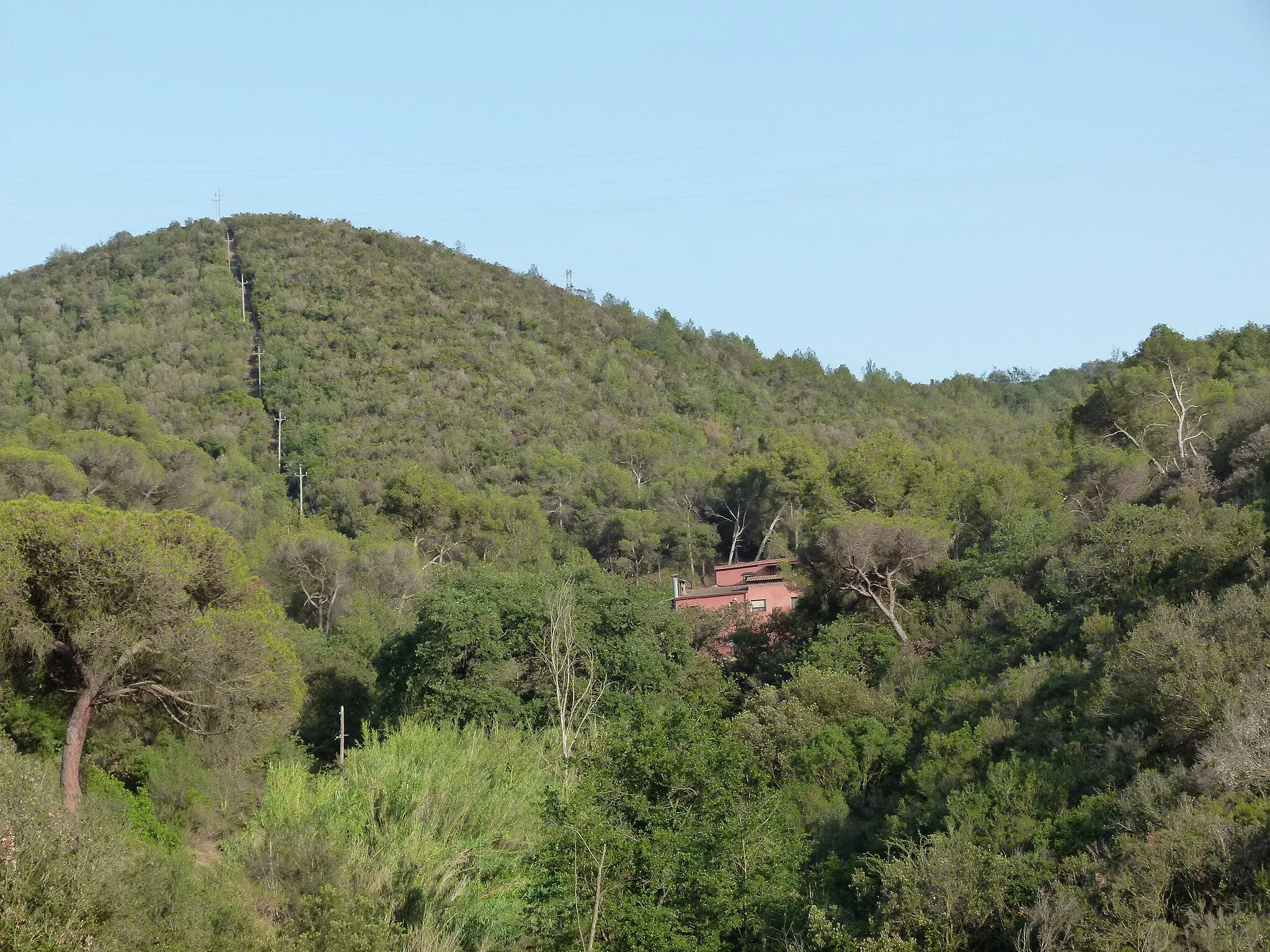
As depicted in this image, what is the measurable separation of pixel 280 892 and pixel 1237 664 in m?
13.4

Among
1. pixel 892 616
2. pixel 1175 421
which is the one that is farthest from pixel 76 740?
pixel 1175 421

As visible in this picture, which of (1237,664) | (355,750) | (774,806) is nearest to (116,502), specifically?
(355,750)

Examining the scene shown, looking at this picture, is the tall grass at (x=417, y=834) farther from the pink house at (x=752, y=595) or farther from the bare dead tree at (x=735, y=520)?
the bare dead tree at (x=735, y=520)

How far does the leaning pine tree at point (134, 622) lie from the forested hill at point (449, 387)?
26.7 m

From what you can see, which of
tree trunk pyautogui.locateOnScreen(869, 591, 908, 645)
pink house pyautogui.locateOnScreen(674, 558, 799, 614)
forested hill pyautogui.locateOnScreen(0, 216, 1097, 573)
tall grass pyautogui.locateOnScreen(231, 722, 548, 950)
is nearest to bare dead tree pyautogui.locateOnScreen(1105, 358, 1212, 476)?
tree trunk pyautogui.locateOnScreen(869, 591, 908, 645)

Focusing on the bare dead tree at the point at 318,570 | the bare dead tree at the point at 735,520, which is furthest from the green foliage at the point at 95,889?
the bare dead tree at the point at 735,520

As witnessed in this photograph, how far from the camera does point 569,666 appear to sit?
89.5 feet

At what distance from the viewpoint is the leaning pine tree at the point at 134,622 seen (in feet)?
67.9

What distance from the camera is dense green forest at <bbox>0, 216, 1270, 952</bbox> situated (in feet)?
48.4

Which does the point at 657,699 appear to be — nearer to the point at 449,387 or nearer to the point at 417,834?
the point at 417,834

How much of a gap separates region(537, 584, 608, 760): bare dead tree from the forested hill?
2131cm

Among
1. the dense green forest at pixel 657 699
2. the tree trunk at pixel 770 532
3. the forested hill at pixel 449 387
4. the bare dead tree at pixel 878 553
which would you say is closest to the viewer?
the dense green forest at pixel 657 699

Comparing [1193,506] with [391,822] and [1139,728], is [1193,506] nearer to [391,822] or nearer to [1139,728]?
[1139,728]

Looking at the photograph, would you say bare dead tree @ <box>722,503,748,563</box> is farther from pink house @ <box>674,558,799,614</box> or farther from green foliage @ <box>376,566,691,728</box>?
green foliage @ <box>376,566,691,728</box>
